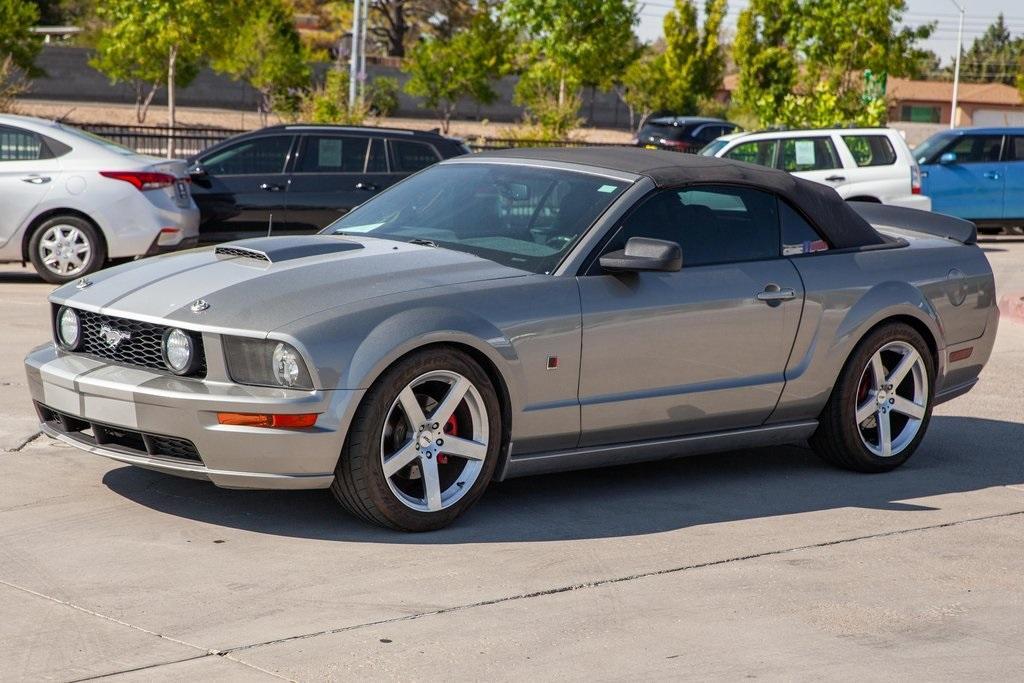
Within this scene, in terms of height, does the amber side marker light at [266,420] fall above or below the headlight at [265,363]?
below

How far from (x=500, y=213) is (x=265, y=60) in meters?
48.6

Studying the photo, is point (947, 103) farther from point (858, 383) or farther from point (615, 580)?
point (615, 580)

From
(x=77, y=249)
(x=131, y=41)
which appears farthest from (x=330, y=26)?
(x=77, y=249)

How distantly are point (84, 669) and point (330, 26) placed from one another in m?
91.9

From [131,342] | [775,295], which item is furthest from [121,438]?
[775,295]

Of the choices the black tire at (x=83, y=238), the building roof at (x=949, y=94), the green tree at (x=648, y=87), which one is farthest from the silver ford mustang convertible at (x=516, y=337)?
the building roof at (x=949, y=94)

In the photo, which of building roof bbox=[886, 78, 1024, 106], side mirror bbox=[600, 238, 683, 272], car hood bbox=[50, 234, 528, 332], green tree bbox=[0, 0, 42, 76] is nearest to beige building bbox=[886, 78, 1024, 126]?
building roof bbox=[886, 78, 1024, 106]

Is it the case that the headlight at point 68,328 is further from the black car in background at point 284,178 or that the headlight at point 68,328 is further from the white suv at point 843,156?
A: the white suv at point 843,156

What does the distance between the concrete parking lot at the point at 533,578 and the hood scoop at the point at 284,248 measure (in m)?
1.01

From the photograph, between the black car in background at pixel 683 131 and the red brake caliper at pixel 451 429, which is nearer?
the red brake caliper at pixel 451 429

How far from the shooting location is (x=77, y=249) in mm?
13453

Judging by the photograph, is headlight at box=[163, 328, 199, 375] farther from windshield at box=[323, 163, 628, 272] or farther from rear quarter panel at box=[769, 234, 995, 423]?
rear quarter panel at box=[769, 234, 995, 423]

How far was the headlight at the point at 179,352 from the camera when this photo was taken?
215 inches

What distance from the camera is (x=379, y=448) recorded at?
5.52m
